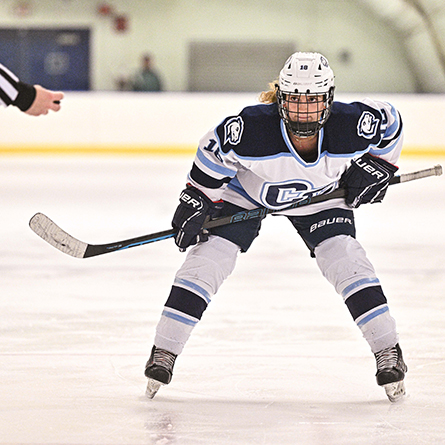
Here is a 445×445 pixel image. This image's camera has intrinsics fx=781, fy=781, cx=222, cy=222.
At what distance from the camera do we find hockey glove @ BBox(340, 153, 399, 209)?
2.13 meters

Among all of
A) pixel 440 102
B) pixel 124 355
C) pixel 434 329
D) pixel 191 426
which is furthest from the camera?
pixel 440 102

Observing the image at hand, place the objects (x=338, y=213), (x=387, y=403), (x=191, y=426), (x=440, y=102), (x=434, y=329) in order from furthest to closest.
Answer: (x=440, y=102), (x=434, y=329), (x=338, y=213), (x=387, y=403), (x=191, y=426)

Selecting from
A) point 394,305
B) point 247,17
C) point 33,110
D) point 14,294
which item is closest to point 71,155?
point 247,17

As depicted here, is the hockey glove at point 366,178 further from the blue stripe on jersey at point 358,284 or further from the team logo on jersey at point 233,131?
the team logo on jersey at point 233,131

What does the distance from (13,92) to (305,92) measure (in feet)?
2.42

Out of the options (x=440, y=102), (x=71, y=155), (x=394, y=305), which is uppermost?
(x=394, y=305)

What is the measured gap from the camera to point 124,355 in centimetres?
235

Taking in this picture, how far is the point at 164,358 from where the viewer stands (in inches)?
78.4

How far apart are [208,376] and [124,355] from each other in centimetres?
31

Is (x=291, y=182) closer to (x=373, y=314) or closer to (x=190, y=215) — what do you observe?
(x=190, y=215)

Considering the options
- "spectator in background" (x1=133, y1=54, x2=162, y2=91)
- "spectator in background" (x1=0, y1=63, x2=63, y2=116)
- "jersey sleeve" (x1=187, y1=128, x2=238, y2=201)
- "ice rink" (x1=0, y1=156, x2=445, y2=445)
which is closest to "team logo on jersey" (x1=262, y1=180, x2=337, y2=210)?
"jersey sleeve" (x1=187, y1=128, x2=238, y2=201)

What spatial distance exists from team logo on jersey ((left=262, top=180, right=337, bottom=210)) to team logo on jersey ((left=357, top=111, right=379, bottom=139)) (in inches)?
7.3

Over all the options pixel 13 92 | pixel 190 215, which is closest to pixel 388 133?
pixel 190 215

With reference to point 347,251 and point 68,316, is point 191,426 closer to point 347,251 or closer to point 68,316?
point 347,251
